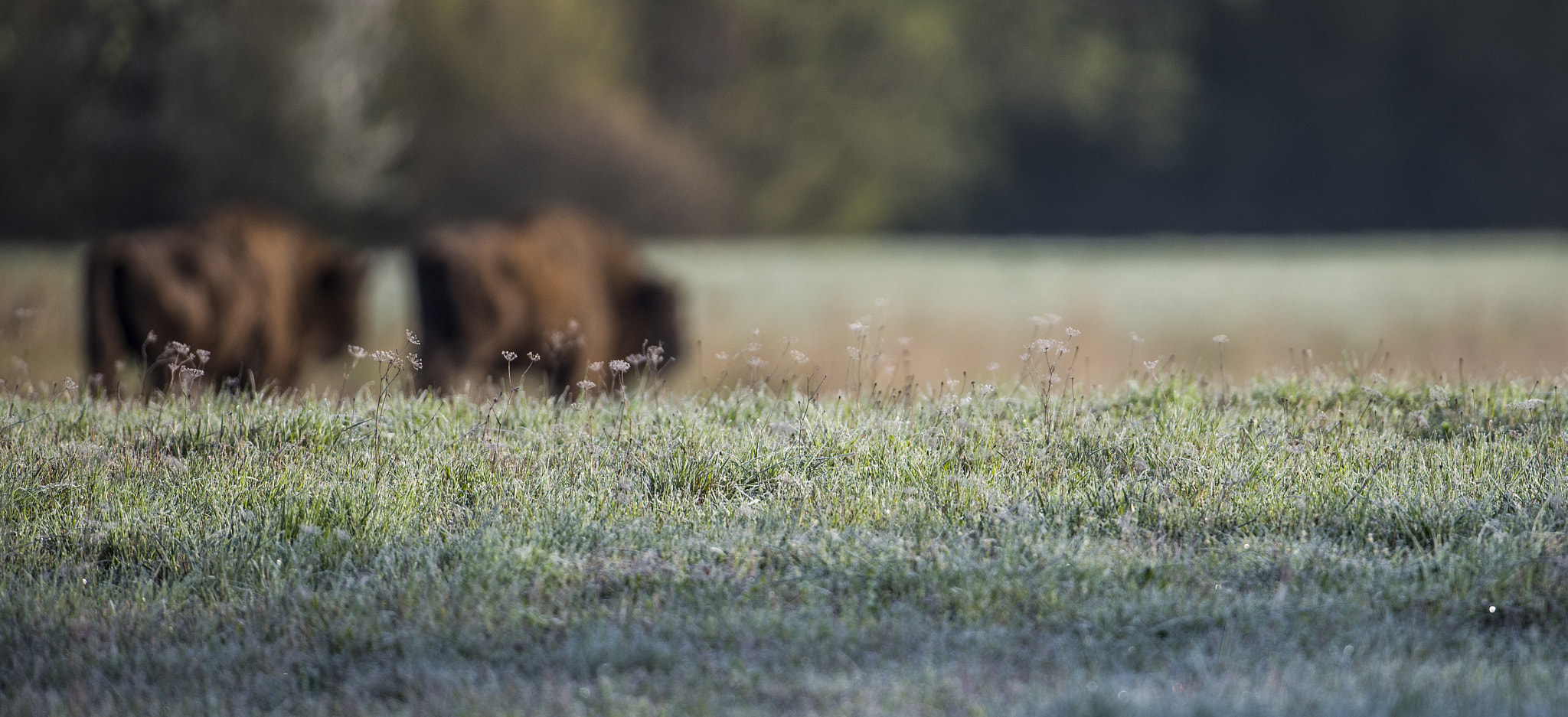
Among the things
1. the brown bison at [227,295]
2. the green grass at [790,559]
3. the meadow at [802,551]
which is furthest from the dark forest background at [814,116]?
the green grass at [790,559]

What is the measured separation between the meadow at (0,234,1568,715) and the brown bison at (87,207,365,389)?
14.8 ft

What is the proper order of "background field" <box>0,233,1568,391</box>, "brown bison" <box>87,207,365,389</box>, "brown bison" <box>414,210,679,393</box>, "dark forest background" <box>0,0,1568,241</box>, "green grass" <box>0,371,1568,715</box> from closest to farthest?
1. "green grass" <box>0,371,1568,715</box>
2. "brown bison" <box>87,207,365,389</box>
3. "brown bison" <box>414,210,679,393</box>
4. "background field" <box>0,233,1568,391</box>
5. "dark forest background" <box>0,0,1568,241</box>

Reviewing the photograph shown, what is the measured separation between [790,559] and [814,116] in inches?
1375

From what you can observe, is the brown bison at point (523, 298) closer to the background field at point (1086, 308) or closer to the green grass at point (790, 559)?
the background field at point (1086, 308)

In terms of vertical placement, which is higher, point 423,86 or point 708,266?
point 423,86

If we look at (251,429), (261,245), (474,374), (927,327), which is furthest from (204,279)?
(927,327)

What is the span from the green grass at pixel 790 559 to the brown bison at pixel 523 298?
5191mm

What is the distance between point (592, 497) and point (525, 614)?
36.2 inches

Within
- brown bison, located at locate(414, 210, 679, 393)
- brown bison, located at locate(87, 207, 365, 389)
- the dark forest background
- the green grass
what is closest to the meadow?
the green grass

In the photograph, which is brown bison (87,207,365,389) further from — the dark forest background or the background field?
the dark forest background

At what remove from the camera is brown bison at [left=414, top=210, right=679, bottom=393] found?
10703 millimetres

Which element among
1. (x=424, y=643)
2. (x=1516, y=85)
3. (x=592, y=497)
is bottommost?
(x=424, y=643)

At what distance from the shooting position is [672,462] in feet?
15.4

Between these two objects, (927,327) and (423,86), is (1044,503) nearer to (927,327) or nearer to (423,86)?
(927,327)
